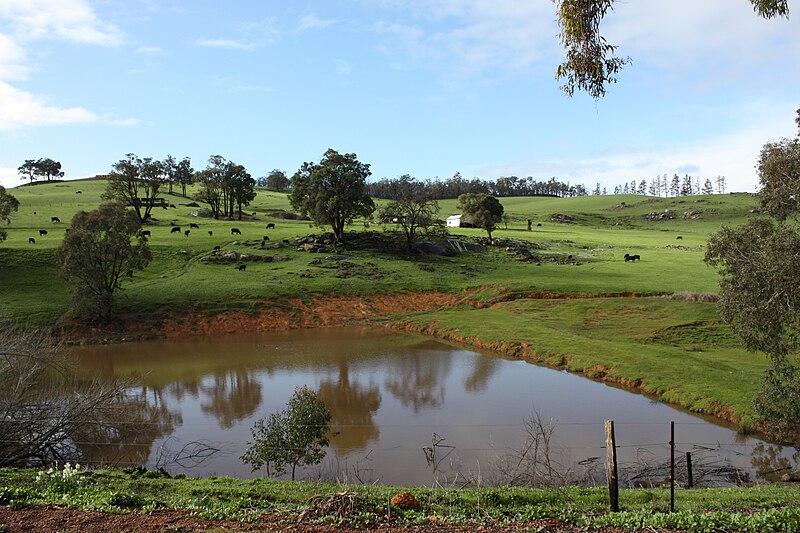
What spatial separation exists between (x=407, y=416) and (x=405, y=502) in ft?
43.7

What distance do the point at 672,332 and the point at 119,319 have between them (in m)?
44.7

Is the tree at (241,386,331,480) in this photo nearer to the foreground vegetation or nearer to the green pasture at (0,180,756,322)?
the foreground vegetation

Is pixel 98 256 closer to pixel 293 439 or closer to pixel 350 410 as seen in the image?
pixel 350 410

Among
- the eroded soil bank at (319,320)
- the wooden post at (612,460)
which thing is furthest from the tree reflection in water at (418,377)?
the wooden post at (612,460)

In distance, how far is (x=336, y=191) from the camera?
229ft

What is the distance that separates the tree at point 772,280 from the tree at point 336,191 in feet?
169

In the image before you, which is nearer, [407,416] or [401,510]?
[401,510]

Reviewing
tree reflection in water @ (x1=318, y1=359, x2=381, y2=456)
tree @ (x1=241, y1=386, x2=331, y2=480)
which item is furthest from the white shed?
tree @ (x1=241, y1=386, x2=331, y2=480)

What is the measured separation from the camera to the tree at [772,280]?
18.2m

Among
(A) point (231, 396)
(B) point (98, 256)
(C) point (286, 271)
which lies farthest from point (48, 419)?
(C) point (286, 271)

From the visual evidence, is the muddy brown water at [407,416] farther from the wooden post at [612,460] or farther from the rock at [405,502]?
the wooden post at [612,460]

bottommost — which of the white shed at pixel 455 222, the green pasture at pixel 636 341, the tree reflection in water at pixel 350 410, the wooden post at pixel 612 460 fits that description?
the tree reflection in water at pixel 350 410

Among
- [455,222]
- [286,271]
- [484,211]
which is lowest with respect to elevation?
[286,271]

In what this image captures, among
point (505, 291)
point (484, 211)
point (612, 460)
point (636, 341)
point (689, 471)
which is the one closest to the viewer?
point (612, 460)
